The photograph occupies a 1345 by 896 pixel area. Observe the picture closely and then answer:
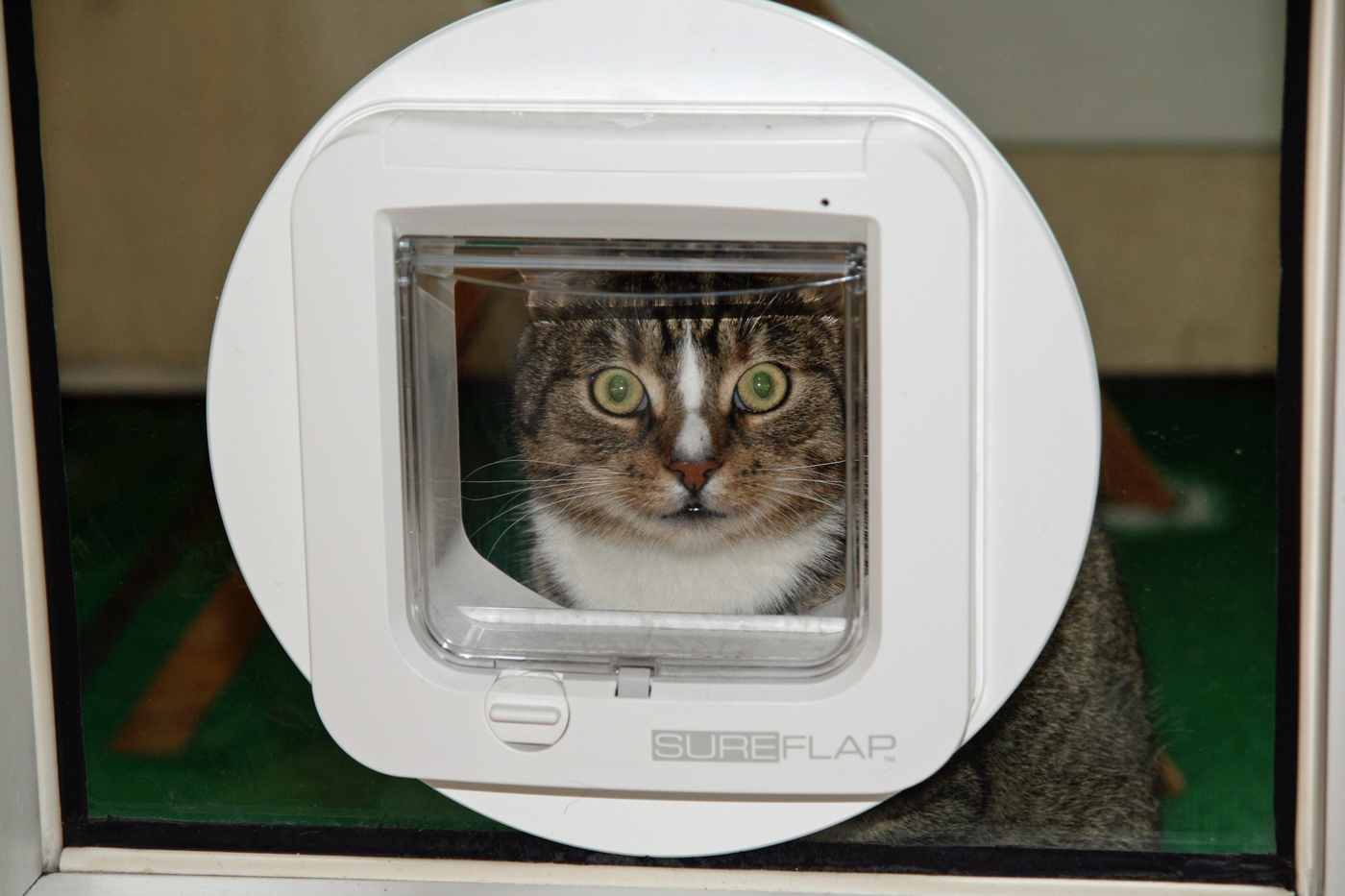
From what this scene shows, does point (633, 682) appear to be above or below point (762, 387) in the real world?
below

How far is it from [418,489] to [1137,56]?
23.1 inches

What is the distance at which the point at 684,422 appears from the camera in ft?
2.48

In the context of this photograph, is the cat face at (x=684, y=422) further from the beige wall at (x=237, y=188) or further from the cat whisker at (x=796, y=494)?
the beige wall at (x=237, y=188)

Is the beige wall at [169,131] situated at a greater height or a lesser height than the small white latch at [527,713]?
greater

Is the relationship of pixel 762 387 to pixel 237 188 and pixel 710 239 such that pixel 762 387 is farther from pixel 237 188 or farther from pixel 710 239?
pixel 237 188

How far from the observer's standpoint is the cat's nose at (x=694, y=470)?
29.6 inches

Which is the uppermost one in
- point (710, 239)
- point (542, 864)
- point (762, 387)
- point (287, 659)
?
point (710, 239)

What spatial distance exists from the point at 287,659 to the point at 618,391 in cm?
35

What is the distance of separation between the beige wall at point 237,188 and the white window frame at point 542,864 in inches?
1.3

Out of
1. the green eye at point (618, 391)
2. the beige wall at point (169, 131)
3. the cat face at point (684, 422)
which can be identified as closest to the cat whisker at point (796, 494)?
the cat face at point (684, 422)

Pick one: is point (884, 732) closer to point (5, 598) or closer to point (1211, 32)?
point (1211, 32)

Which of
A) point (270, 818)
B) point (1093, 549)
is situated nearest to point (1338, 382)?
point (1093, 549)

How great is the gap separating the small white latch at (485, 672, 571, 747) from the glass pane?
2.9 inches

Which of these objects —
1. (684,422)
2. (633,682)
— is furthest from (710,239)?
(633,682)
